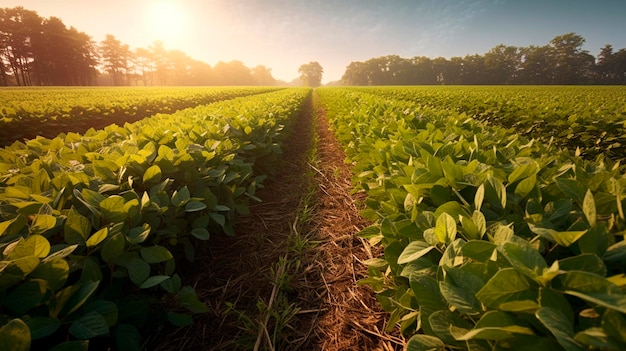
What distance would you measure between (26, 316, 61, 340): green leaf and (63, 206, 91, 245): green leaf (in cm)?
38

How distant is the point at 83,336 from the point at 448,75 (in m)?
104

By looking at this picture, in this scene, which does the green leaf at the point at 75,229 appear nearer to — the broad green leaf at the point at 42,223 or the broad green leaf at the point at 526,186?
the broad green leaf at the point at 42,223

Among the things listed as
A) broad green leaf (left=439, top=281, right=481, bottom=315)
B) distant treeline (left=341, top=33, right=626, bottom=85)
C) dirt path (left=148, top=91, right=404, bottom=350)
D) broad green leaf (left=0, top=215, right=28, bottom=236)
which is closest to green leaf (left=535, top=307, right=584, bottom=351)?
broad green leaf (left=439, top=281, right=481, bottom=315)

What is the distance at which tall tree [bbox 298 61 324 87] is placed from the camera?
435ft

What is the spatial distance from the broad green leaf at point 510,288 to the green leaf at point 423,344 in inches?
11.6

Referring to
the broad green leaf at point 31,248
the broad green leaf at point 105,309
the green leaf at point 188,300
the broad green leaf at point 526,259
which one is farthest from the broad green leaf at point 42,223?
the broad green leaf at point 526,259

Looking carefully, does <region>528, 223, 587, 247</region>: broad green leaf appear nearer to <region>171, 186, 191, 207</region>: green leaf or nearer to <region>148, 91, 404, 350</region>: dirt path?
<region>148, 91, 404, 350</region>: dirt path

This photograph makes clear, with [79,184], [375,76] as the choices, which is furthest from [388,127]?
[375,76]

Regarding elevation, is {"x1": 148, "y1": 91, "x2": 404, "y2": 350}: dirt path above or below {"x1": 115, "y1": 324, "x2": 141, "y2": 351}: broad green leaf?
below

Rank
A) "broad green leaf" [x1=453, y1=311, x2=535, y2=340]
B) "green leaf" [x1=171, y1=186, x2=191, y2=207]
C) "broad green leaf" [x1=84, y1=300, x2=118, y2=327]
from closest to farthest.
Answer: "broad green leaf" [x1=453, y1=311, x2=535, y2=340] → "broad green leaf" [x1=84, y1=300, x2=118, y2=327] → "green leaf" [x1=171, y1=186, x2=191, y2=207]

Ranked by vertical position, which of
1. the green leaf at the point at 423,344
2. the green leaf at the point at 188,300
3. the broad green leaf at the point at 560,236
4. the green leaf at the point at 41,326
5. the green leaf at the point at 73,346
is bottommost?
the green leaf at the point at 188,300

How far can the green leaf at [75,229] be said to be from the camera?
3.86ft

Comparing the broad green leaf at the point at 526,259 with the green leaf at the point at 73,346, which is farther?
the green leaf at the point at 73,346

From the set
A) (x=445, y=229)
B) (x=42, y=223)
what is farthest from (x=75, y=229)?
(x=445, y=229)
